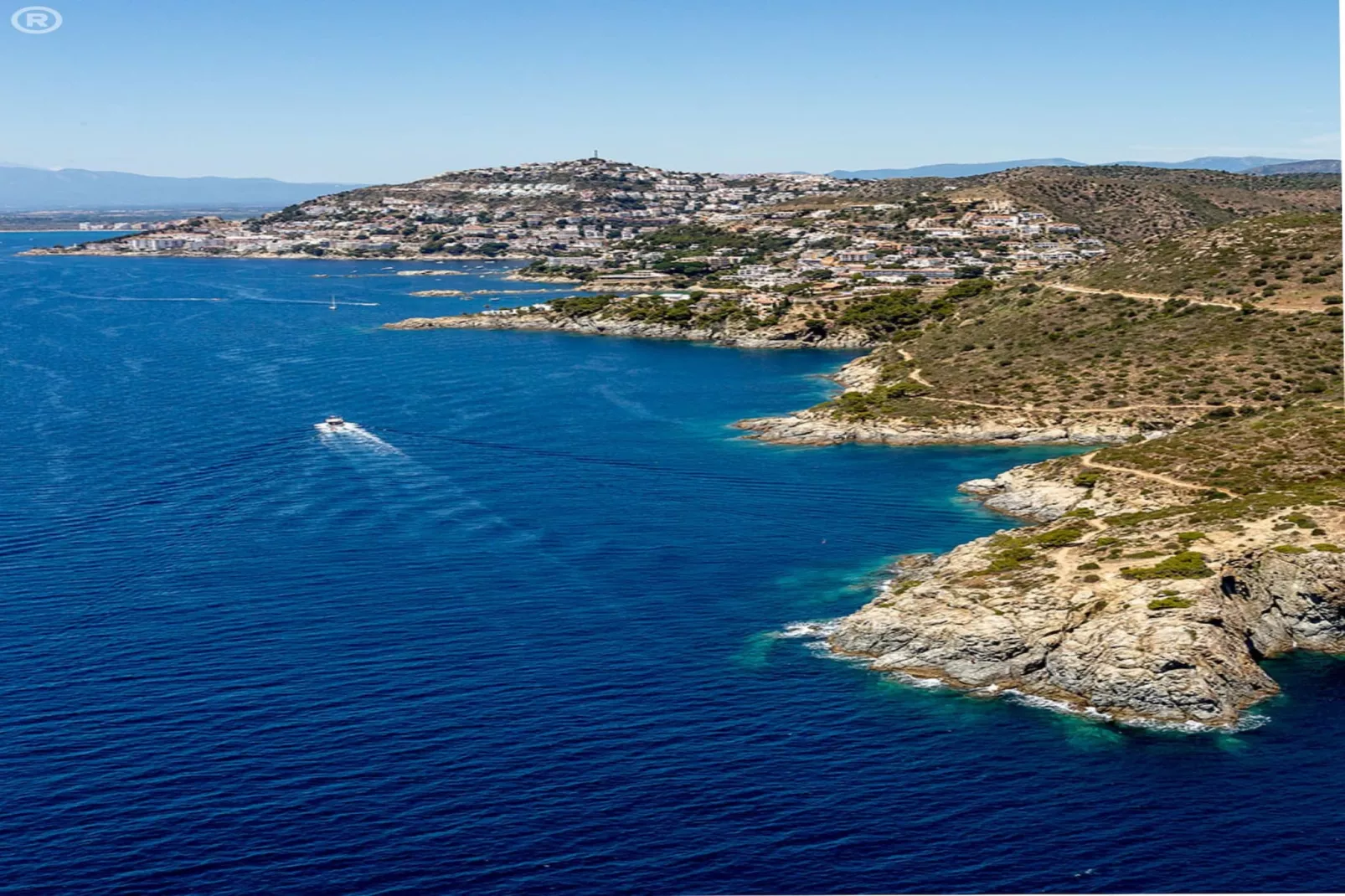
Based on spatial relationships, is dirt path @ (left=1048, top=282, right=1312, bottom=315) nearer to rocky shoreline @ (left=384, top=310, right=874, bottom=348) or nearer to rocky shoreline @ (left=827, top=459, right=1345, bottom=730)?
rocky shoreline @ (left=384, top=310, right=874, bottom=348)

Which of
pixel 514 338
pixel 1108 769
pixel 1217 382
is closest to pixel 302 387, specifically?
pixel 514 338

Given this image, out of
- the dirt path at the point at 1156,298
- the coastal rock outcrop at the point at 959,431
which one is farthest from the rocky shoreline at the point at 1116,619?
the dirt path at the point at 1156,298

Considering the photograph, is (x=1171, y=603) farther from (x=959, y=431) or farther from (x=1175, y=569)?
(x=959, y=431)

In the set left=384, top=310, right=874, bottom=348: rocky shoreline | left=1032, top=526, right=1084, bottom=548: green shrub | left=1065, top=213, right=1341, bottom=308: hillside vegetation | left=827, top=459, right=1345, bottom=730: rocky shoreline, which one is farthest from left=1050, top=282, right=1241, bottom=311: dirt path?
left=1032, top=526, right=1084, bottom=548: green shrub

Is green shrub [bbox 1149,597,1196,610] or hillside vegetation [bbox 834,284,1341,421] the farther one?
hillside vegetation [bbox 834,284,1341,421]

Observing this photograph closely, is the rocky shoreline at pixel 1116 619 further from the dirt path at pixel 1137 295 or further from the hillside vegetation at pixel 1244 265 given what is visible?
the hillside vegetation at pixel 1244 265

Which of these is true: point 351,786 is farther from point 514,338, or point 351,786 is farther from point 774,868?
point 514,338
